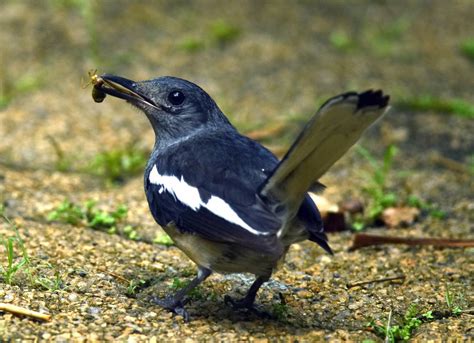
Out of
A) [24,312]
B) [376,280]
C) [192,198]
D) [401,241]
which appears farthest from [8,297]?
[401,241]

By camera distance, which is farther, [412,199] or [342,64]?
[342,64]

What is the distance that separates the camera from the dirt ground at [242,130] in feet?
12.2

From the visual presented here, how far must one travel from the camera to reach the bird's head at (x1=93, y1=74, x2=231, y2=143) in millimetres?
4254

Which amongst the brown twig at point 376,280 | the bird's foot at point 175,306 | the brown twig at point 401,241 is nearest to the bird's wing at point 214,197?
the bird's foot at point 175,306

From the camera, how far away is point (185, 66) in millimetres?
7570

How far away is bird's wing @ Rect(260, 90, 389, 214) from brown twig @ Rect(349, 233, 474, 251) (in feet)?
4.41

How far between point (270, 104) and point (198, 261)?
3.48 meters

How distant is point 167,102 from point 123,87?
0.26 m

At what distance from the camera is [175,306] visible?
147 inches

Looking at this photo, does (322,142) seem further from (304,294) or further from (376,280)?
(376,280)

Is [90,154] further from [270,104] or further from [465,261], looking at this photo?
[465,261]

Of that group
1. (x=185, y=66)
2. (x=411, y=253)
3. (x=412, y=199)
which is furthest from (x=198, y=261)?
(x=185, y=66)

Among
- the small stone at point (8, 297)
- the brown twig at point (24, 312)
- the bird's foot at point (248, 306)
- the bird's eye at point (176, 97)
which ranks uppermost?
the bird's eye at point (176, 97)

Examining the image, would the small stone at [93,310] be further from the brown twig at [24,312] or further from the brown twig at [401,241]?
the brown twig at [401,241]
